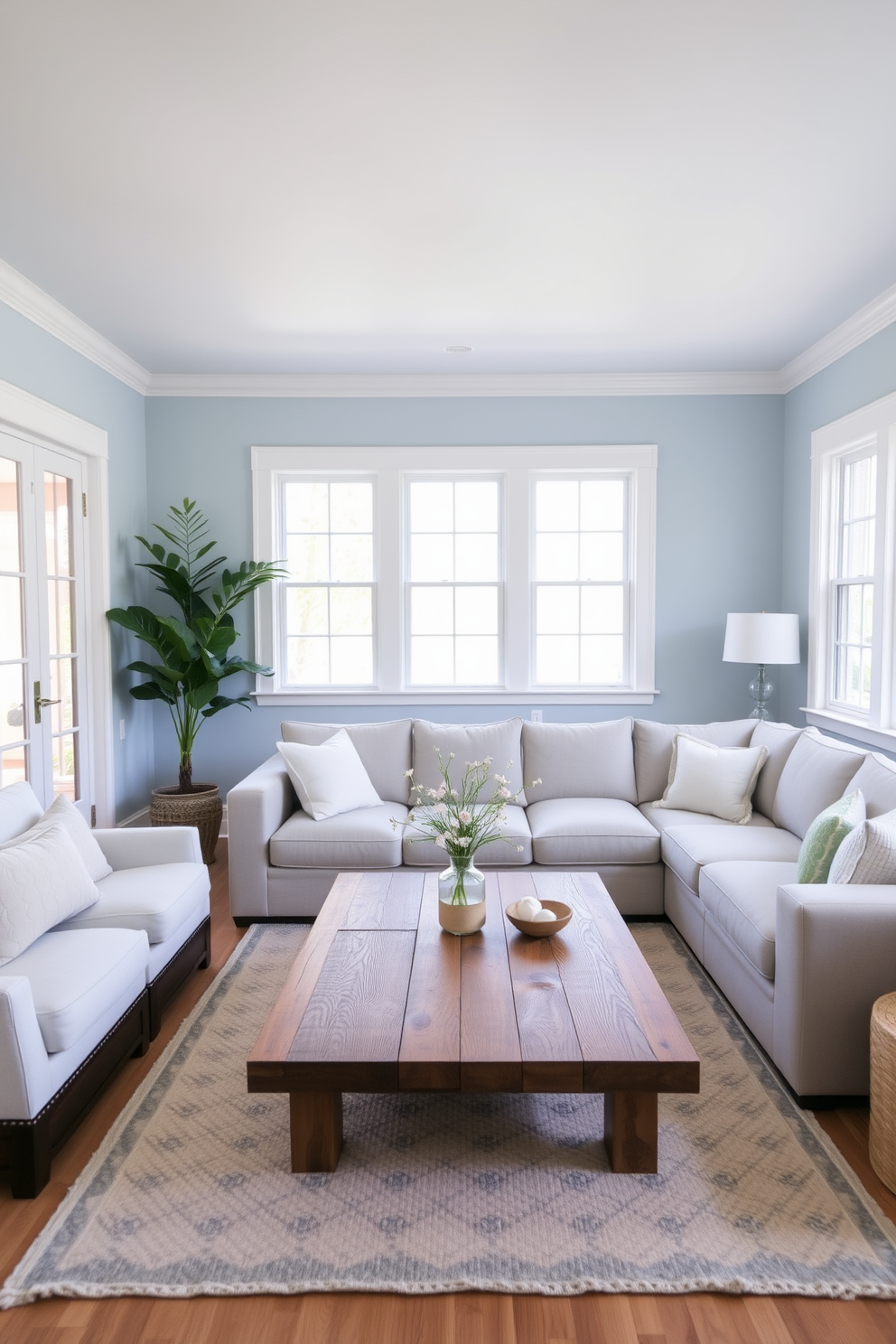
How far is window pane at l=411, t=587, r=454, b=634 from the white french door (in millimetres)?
1938

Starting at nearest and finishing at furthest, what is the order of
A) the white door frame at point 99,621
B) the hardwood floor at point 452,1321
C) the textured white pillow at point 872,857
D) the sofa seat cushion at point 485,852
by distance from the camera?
1. the hardwood floor at point 452,1321
2. the textured white pillow at point 872,857
3. the sofa seat cushion at point 485,852
4. the white door frame at point 99,621

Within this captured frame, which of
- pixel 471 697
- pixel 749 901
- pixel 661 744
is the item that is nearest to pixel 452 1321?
pixel 749 901

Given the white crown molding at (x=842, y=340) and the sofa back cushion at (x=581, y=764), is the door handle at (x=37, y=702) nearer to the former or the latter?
the sofa back cushion at (x=581, y=764)

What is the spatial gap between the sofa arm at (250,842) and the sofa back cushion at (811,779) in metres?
2.33

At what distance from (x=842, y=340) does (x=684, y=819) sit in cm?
254

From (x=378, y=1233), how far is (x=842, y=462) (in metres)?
4.18

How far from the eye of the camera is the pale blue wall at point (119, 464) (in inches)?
152

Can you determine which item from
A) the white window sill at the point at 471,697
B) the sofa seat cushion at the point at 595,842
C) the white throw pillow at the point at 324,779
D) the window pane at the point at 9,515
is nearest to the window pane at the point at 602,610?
the white window sill at the point at 471,697

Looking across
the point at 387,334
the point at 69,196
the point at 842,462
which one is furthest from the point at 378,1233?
the point at 842,462

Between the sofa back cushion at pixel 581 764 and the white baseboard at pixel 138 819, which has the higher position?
the sofa back cushion at pixel 581 764

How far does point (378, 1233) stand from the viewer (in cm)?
188

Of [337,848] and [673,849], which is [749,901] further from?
[337,848]

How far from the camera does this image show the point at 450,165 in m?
2.62

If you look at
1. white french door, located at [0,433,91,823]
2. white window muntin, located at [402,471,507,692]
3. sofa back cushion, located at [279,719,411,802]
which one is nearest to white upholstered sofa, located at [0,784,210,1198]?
white french door, located at [0,433,91,823]
